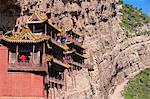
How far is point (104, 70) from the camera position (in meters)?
56.3

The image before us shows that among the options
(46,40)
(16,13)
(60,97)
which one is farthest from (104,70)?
(46,40)

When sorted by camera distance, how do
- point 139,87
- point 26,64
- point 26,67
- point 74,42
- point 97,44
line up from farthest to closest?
point 139,87 < point 97,44 < point 74,42 < point 26,64 < point 26,67

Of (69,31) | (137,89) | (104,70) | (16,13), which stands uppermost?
(16,13)

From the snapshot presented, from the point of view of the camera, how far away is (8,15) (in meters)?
37.6

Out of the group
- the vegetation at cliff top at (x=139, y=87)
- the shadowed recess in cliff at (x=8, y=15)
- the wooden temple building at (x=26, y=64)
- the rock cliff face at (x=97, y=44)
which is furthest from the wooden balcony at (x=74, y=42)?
the vegetation at cliff top at (x=139, y=87)

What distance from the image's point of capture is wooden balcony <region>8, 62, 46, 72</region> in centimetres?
2848

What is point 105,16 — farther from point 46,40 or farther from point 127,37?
point 46,40

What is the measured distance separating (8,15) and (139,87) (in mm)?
30323

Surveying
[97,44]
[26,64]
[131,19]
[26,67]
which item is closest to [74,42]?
[97,44]

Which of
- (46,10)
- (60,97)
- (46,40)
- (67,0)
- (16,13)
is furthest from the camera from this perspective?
(67,0)

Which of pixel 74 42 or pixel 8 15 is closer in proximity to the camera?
pixel 8 15

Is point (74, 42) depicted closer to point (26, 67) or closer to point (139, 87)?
point (139, 87)

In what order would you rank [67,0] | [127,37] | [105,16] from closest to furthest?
[67,0] → [105,16] → [127,37]

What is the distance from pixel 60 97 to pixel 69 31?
10293 millimetres
